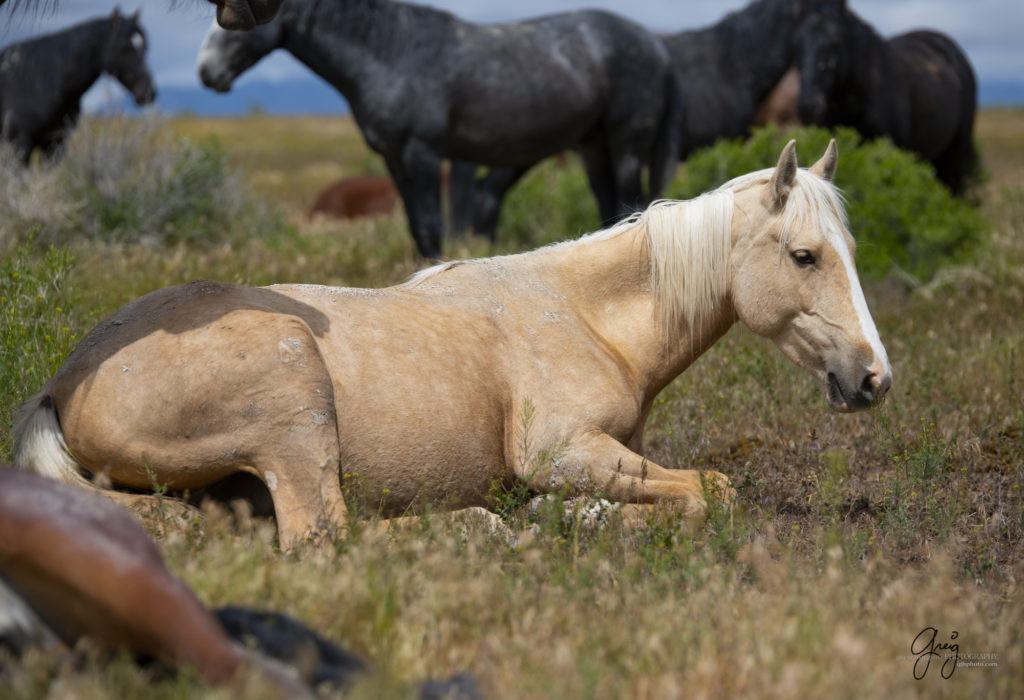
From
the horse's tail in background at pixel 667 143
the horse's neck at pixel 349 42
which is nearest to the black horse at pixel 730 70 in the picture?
the horse's tail in background at pixel 667 143

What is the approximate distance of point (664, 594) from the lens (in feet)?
11.0

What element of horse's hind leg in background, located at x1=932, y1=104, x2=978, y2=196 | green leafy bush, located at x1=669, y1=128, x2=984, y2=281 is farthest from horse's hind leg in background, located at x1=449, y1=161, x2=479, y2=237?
horse's hind leg in background, located at x1=932, y1=104, x2=978, y2=196

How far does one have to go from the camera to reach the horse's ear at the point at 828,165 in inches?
185

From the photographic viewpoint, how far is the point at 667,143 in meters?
10.1

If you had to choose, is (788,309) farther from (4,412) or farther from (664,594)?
(4,412)

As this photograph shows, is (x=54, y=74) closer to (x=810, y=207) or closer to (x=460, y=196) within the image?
(x=460, y=196)

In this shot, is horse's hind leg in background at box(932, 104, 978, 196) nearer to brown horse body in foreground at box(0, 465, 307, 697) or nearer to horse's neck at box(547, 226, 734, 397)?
horse's neck at box(547, 226, 734, 397)

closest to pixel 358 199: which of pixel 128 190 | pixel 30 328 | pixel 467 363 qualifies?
pixel 128 190


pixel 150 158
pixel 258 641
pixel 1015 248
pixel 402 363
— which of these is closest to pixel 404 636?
pixel 258 641

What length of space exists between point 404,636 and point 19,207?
696 centimetres

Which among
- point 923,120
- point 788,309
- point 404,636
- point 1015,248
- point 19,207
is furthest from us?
point 923,120

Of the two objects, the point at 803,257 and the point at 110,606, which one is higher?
the point at 110,606

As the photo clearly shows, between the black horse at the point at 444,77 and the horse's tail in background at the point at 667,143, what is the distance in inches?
27.9

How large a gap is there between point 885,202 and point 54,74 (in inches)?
365
